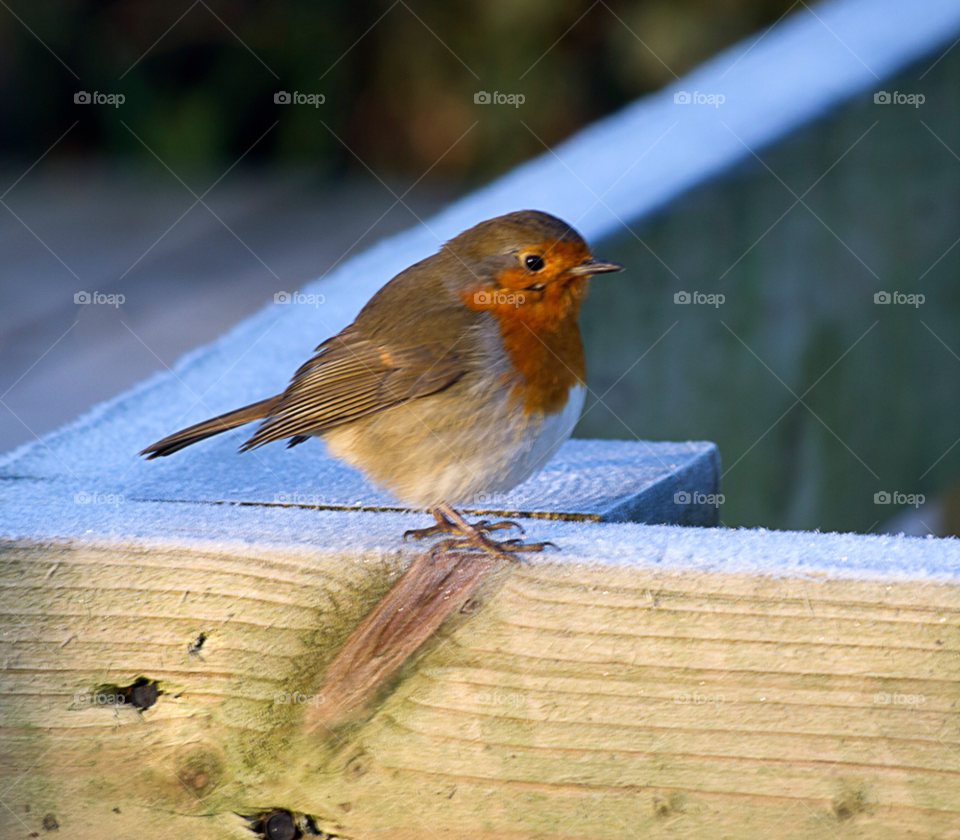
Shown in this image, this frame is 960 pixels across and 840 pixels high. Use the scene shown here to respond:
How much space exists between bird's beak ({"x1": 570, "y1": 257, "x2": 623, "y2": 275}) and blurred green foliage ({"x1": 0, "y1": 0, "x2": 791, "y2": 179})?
3969mm

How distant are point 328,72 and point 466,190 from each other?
97 cm

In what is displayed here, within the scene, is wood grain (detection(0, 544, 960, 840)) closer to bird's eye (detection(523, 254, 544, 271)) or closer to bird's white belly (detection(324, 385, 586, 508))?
bird's white belly (detection(324, 385, 586, 508))

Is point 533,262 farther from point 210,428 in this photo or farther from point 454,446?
point 210,428

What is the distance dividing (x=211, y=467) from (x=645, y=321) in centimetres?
79

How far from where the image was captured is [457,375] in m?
1.99

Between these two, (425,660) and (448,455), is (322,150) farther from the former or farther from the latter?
(425,660)

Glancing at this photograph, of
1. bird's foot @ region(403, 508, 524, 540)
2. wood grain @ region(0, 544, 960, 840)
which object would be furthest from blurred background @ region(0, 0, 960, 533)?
wood grain @ region(0, 544, 960, 840)

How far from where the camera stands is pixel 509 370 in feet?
6.57

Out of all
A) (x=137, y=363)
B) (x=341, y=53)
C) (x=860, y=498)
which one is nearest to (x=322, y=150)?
(x=341, y=53)

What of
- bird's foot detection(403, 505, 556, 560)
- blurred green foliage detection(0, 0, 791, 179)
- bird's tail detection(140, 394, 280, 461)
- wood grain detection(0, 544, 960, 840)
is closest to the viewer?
wood grain detection(0, 544, 960, 840)

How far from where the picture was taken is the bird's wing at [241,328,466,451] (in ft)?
6.48

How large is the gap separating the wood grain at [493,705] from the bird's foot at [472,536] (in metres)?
0.06

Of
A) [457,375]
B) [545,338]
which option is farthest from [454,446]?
[545,338]

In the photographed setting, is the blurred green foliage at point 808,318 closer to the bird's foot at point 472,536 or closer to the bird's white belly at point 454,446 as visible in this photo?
the bird's white belly at point 454,446
